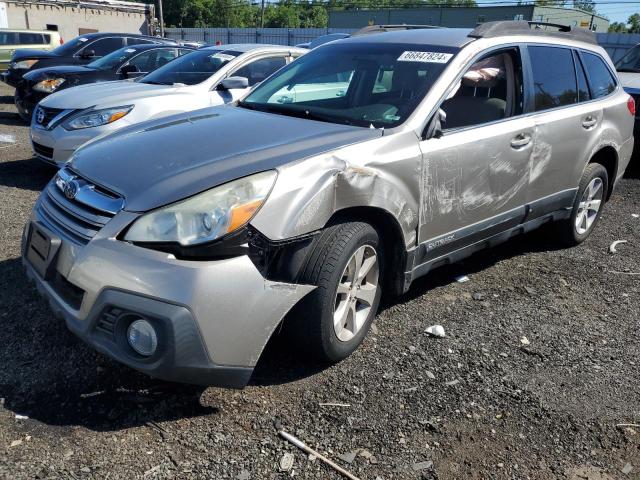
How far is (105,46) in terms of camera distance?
13281mm

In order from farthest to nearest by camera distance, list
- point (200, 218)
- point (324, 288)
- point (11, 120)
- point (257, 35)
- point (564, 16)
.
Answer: point (564, 16)
point (257, 35)
point (11, 120)
point (324, 288)
point (200, 218)

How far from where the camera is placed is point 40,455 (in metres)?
2.38

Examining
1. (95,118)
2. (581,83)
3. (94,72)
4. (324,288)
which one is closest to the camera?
(324,288)

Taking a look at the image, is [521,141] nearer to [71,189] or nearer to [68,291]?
[71,189]

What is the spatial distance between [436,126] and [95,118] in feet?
13.6

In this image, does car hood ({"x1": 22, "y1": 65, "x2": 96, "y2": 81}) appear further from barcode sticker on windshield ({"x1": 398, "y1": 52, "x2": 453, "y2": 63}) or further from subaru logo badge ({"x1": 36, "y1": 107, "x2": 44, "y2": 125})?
barcode sticker on windshield ({"x1": 398, "y1": 52, "x2": 453, "y2": 63})

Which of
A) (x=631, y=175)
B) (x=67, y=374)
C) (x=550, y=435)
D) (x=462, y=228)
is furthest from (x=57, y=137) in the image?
(x=631, y=175)

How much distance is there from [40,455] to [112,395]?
0.46m

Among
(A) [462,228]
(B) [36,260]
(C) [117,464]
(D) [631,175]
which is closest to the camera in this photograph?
(C) [117,464]

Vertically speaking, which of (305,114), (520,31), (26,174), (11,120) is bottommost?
(11,120)

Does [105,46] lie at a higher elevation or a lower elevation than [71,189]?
lower

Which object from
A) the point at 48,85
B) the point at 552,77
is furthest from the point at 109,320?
the point at 48,85

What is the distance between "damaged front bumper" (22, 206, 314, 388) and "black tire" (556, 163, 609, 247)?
3.32 meters

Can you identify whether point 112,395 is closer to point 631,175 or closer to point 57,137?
point 57,137
